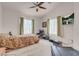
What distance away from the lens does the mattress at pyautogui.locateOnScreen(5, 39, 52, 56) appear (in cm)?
193

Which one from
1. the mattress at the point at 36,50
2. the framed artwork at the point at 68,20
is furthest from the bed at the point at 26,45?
the framed artwork at the point at 68,20

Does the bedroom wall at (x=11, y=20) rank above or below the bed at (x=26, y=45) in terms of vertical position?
above

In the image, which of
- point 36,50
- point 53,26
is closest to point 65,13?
point 53,26

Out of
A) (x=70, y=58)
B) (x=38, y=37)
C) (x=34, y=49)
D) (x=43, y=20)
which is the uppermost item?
(x=43, y=20)

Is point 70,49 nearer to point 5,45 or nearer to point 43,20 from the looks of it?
point 43,20

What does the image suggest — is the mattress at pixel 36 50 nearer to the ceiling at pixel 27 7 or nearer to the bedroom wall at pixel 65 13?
the bedroom wall at pixel 65 13

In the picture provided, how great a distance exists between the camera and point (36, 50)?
197 centimetres

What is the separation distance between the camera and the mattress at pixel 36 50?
1.93m

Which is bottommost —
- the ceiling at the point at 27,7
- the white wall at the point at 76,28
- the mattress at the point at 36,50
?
the mattress at the point at 36,50

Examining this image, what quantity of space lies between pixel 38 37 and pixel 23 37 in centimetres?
22

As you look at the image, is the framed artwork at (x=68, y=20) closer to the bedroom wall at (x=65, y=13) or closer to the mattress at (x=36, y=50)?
the bedroom wall at (x=65, y=13)

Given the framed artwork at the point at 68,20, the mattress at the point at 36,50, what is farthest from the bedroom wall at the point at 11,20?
the framed artwork at the point at 68,20

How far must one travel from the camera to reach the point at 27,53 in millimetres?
1957

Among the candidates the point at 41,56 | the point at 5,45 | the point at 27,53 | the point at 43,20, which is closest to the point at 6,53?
the point at 5,45
